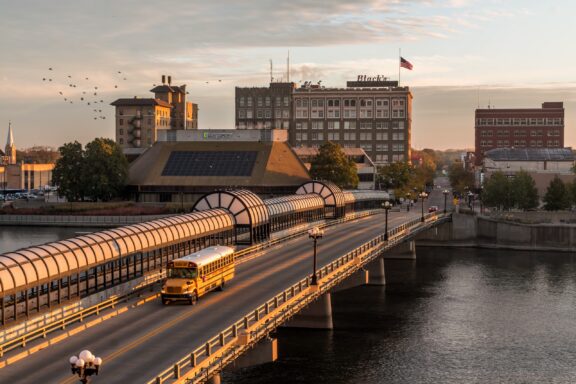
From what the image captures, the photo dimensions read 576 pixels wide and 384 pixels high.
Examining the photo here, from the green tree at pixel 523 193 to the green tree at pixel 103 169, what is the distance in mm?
89466

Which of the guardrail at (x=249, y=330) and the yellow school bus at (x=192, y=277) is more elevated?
the yellow school bus at (x=192, y=277)

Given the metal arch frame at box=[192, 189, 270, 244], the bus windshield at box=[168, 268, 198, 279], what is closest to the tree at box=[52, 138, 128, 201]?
the metal arch frame at box=[192, 189, 270, 244]

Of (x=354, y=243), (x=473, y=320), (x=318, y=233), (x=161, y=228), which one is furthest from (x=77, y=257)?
(x=354, y=243)

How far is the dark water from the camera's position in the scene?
61.7 meters

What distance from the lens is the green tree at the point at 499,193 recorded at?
186125mm

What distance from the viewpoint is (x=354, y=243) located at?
101000 millimetres

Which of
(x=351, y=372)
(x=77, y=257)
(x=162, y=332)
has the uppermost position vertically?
(x=77, y=257)

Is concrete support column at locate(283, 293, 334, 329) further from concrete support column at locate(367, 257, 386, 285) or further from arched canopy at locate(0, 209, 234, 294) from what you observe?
concrete support column at locate(367, 257, 386, 285)

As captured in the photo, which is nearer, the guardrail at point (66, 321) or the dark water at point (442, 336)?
the guardrail at point (66, 321)

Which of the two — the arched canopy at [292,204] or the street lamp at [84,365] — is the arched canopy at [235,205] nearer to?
the arched canopy at [292,204]

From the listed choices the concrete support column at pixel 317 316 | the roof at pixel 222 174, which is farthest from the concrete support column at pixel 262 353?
the roof at pixel 222 174

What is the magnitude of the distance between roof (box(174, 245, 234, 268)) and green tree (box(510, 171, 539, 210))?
431 feet

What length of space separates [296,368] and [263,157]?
450 feet

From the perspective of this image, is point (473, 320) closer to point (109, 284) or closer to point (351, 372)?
point (351, 372)
